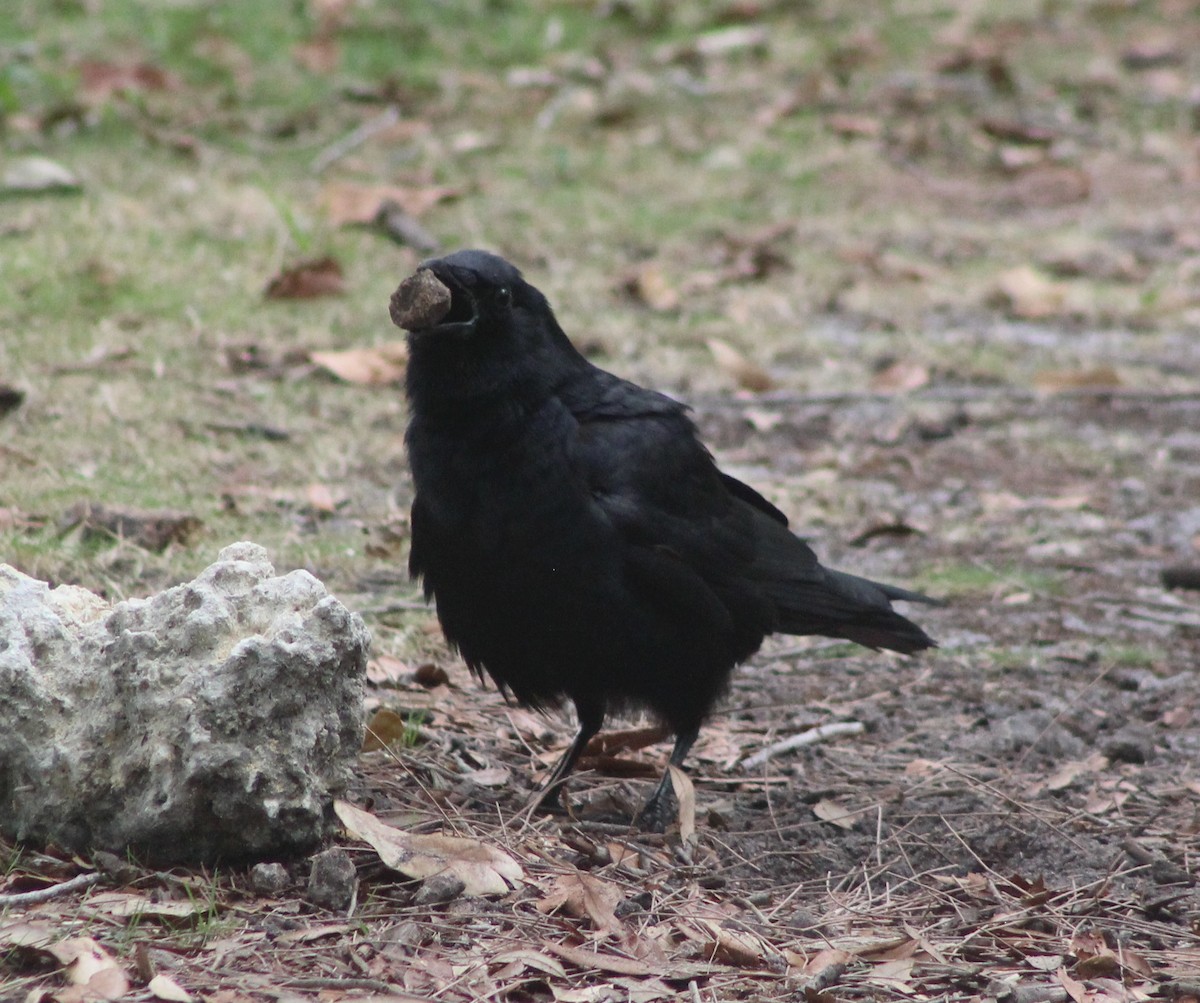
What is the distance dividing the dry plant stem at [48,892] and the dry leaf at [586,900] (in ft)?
2.38

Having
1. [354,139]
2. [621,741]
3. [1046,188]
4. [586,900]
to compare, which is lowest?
[621,741]

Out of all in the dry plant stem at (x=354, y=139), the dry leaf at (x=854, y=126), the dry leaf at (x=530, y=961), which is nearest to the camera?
the dry leaf at (x=530, y=961)

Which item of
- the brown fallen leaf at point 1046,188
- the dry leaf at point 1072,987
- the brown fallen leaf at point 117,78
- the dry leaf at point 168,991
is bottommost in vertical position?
the dry leaf at point 1072,987

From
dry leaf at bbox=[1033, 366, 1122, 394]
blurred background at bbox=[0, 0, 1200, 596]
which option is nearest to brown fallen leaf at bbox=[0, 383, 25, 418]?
blurred background at bbox=[0, 0, 1200, 596]

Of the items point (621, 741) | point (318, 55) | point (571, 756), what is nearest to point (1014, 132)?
point (318, 55)

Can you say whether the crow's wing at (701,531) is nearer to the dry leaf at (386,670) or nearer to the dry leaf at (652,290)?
the dry leaf at (386,670)

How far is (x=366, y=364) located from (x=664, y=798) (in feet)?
9.19

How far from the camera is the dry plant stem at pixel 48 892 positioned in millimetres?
2332

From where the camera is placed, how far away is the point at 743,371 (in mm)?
6230

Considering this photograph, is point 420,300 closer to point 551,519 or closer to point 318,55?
point 551,519

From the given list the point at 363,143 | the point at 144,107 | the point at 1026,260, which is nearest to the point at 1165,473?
the point at 1026,260

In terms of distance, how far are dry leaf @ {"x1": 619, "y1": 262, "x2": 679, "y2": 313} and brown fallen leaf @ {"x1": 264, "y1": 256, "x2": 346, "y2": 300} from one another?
1.31 meters

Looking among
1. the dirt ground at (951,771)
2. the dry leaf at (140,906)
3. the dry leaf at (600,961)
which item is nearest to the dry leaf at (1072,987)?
the dirt ground at (951,771)

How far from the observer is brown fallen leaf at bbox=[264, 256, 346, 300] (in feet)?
21.1
